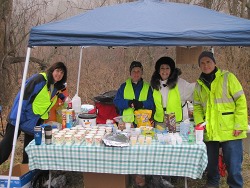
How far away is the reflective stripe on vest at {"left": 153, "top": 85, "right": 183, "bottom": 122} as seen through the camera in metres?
3.82

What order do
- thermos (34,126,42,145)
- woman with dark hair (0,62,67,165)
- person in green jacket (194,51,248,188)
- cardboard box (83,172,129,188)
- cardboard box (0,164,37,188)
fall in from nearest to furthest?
thermos (34,126,42,145)
person in green jacket (194,51,248,188)
cardboard box (0,164,37,188)
cardboard box (83,172,129,188)
woman with dark hair (0,62,67,165)

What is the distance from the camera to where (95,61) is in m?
11.1

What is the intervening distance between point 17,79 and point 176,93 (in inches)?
255

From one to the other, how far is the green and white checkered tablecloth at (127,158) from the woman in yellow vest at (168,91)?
732mm

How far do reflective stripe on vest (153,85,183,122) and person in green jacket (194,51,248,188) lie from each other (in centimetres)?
41

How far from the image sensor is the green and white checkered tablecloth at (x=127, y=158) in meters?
3.05

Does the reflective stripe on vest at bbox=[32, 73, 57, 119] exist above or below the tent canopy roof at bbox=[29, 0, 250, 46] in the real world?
below

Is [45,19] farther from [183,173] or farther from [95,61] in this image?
[183,173]

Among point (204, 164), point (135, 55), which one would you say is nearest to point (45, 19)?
point (135, 55)

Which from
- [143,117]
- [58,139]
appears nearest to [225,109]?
[143,117]

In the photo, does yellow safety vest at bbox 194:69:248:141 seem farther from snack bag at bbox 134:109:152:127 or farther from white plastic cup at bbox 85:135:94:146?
white plastic cup at bbox 85:135:94:146

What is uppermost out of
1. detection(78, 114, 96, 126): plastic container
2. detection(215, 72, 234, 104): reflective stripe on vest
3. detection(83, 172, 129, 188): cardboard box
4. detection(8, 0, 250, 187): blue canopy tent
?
detection(8, 0, 250, 187): blue canopy tent

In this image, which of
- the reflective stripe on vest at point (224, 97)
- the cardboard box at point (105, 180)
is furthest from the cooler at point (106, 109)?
the reflective stripe on vest at point (224, 97)

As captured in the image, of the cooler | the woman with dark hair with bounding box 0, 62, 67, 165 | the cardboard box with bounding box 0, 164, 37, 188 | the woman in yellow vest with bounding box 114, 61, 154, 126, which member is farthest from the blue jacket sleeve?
the cardboard box with bounding box 0, 164, 37, 188
